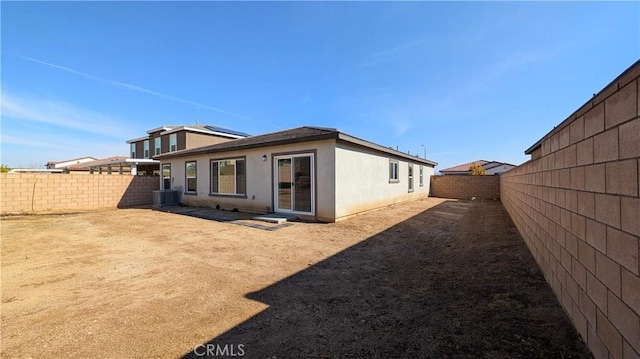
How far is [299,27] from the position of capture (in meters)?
10.6

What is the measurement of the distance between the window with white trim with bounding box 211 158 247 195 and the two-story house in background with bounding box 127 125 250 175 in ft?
37.0

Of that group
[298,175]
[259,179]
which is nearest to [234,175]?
[259,179]

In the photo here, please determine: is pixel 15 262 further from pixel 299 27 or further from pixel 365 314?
pixel 299 27

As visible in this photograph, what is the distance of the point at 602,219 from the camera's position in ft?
6.44

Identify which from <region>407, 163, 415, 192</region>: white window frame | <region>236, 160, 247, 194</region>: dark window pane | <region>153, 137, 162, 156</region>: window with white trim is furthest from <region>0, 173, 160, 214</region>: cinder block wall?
<region>407, 163, 415, 192</region>: white window frame

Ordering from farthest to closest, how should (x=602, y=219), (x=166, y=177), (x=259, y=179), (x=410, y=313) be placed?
(x=166, y=177) < (x=259, y=179) < (x=410, y=313) < (x=602, y=219)

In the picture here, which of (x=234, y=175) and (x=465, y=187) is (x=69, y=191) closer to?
(x=234, y=175)

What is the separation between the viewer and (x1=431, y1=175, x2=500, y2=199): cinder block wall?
1833 centimetres

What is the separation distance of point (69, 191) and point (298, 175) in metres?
12.2

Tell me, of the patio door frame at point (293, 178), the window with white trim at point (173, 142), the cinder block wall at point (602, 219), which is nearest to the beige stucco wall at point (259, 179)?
the patio door frame at point (293, 178)

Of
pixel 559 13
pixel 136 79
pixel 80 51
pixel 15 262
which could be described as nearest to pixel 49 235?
pixel 15 262

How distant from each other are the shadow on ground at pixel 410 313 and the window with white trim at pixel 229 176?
7.44 metres

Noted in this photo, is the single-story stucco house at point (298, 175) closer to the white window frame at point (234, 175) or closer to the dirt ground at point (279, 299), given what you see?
the white window frame at point (234, 175)

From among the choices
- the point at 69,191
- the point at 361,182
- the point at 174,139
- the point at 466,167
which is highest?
the point at 174,139
